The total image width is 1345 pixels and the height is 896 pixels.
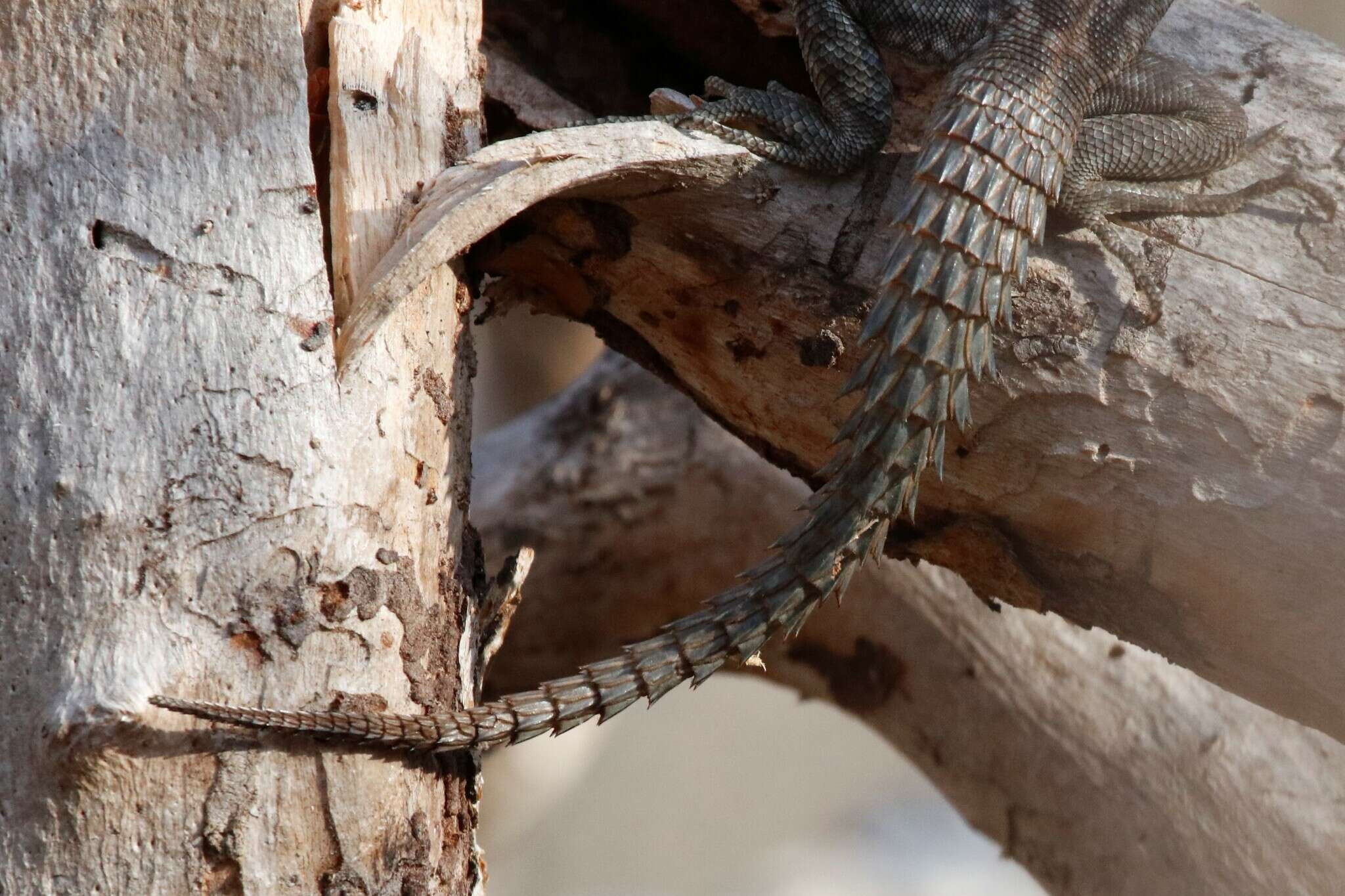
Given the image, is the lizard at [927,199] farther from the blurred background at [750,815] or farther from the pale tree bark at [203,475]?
the blurred background at [750,815]

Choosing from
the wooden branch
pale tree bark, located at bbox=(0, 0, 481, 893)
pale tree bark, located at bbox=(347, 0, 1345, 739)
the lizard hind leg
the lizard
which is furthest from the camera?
the wooden branch

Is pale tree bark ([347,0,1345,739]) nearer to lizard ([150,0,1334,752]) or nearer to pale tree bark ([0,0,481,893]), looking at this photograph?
lizard ([150,0,1334,752])

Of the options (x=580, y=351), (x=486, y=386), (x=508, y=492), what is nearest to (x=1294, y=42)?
(x=508, y=492)

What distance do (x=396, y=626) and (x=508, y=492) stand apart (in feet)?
6.77

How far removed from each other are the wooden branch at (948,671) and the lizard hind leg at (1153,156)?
1439 millimetres

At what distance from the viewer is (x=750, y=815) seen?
1036cm

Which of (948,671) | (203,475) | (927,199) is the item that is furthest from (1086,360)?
(948,671)

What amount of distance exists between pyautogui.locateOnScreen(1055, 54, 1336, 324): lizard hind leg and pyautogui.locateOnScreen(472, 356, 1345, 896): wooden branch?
4.72ft

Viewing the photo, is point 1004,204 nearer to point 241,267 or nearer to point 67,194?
point 241,267

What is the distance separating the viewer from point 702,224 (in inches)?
74.3

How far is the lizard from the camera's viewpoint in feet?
5.19

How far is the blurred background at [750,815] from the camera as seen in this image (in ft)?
31.1

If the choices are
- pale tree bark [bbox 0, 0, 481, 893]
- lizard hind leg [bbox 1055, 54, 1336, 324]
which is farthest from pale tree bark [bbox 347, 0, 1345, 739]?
pale tree bark [bbox 0, 0, 481, 893]

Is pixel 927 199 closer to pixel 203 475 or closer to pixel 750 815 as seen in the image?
pixel 203 475
